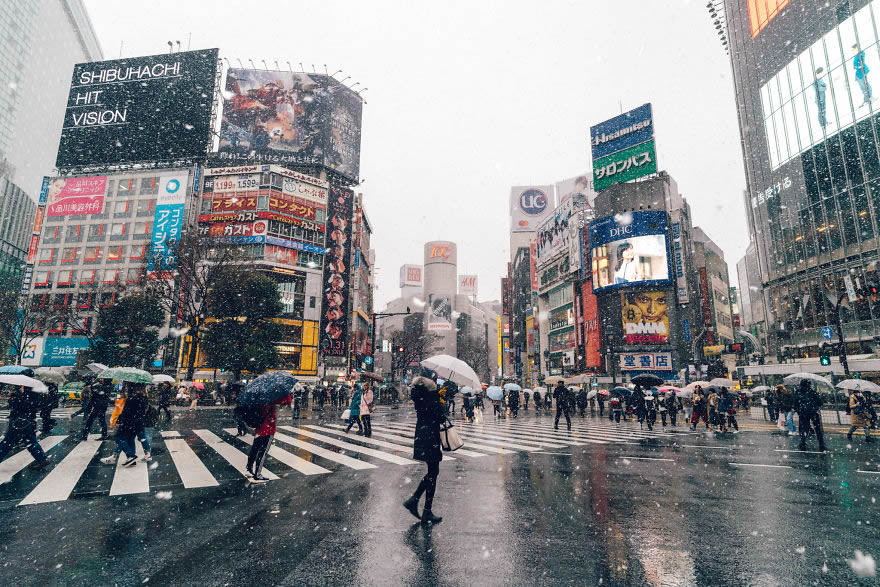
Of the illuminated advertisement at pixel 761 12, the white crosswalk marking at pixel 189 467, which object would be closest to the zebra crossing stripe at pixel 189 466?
the white crosswalk marking at pixel 189 467

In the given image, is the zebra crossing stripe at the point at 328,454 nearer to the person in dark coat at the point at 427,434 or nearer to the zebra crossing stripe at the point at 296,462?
the zebra crossing stripe at the point at 296,462

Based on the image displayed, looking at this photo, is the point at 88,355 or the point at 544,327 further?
the point at 544,327

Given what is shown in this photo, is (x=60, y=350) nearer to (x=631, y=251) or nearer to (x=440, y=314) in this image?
(x=631, y=251)

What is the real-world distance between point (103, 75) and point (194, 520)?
229 ft

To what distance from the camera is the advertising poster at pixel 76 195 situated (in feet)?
189

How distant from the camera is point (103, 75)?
55.8 meters

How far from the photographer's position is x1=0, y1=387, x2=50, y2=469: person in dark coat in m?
8.05

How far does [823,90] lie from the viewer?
3444cm

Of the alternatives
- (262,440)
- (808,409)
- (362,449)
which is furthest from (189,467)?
(808,409)

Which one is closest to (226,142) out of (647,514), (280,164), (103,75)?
(280,164)

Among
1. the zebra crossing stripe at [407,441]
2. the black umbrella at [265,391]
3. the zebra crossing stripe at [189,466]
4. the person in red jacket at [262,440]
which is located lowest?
the zebra crossing stripe at [407,441]

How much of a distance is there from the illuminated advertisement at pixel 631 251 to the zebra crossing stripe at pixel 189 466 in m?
41.0

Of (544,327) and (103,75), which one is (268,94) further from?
(544,327)

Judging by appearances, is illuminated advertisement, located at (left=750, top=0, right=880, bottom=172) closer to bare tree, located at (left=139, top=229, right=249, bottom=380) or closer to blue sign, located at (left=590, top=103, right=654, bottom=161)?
blue sign, located at (left=590, top=103, right=654, bottom=161)
